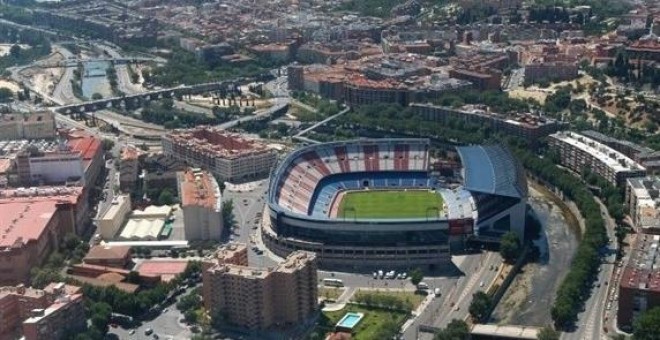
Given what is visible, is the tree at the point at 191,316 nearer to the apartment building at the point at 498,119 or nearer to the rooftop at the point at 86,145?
the rooftop at the point at 86,145

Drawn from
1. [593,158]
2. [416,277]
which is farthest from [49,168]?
[593,158]

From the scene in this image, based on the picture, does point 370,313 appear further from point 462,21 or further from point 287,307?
point 462,21

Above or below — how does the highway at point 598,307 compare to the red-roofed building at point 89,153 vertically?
below

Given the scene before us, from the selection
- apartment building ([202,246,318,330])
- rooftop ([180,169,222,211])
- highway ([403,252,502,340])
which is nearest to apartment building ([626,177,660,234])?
highway ([403,252,502,340])

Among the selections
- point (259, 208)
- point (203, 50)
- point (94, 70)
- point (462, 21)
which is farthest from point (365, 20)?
point (259, 208)

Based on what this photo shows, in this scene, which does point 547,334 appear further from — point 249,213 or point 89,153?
point 89,153

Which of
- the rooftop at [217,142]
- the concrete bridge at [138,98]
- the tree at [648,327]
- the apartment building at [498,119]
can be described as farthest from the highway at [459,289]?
the concrete bridge at [138,98]

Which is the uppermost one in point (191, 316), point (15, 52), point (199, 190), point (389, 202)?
point (15, 52)
